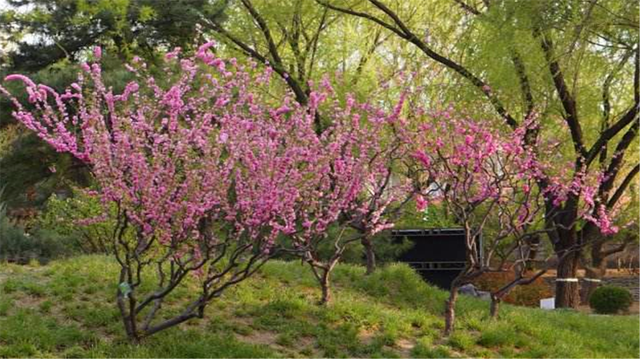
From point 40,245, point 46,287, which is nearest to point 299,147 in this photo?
point 46,287

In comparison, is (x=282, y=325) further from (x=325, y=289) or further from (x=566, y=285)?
(x=566, y=285)

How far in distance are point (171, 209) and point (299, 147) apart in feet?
5.17

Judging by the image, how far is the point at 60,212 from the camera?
1461cm

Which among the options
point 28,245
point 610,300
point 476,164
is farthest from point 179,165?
point 610,300

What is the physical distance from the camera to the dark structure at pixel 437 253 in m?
17.2

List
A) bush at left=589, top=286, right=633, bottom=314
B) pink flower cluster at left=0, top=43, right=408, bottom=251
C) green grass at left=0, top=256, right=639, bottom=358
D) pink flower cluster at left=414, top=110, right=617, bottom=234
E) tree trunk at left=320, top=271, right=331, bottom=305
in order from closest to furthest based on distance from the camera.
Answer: pink flower cluster at left=0, top=43, right=408, bottom=251, green grass at left=0, top=256, right=639, bottom=358, tree trunk at left=320, top=271, right=331, bottom=305, pink flower cluster at left=414, top=110, right=617, bottom=234, bush at left=589, top=286, right=633, bottom=314

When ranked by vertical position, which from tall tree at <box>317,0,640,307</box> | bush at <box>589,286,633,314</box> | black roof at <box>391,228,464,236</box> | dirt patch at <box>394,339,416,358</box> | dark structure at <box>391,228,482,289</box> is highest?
tall tree at <box>317,0,640,307</box>

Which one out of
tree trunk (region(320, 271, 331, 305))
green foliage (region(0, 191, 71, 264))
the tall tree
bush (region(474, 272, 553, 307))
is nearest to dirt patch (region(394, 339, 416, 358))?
tree trunk (region(320, 271, 331, 305))

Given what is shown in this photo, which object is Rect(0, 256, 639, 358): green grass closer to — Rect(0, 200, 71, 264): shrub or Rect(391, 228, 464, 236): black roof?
Rect(0, 200, 71, 264): shrub

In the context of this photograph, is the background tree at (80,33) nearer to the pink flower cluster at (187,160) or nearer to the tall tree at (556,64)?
the tall tree at (556,64)

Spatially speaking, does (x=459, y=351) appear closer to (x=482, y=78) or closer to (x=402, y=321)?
(x=402, y=321)

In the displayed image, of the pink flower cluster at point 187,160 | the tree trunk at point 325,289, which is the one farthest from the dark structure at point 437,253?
the pink flower cluster at point 187,160

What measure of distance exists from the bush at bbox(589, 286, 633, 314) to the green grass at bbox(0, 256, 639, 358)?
572cm

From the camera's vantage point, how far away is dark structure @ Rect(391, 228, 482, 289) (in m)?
17.2
